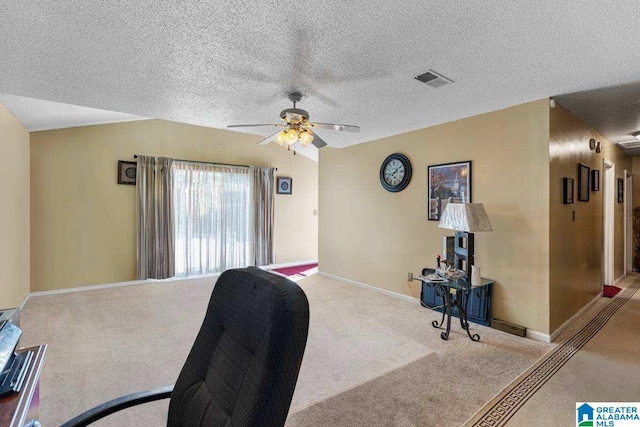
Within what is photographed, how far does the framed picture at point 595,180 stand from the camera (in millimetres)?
3816

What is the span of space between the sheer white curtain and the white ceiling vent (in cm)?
416

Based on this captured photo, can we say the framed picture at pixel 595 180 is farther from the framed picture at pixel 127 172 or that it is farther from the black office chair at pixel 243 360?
the framed picture at pixel 127 172

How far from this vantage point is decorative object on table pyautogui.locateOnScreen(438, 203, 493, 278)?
8.95 ft

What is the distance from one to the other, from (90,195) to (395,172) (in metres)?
4.60

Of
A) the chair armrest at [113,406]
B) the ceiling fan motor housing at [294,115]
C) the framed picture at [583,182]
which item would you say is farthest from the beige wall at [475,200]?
the chair armrest at [113,406]

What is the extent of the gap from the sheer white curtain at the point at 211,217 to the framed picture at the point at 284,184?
71 centimetres

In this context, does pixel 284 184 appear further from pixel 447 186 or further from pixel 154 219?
pixel 447 186

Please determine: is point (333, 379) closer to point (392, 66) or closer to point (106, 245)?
point (392, 66)

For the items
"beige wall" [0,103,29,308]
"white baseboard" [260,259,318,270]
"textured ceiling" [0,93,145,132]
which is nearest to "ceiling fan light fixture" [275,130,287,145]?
"textured ceiling" [0,93,145,132]

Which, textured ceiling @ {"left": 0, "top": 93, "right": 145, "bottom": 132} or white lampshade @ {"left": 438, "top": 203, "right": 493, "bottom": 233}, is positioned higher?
textured ceiling @ {"left": 0, "top": 93, "right": 145, "bottom": 132}

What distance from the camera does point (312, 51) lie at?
207 cm

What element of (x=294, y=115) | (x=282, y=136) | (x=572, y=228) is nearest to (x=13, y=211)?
(x=282, y=136)

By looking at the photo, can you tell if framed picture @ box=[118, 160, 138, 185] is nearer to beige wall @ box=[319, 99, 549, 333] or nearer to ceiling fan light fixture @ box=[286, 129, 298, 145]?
beige wall @ box=[319, 99, 549, 333]

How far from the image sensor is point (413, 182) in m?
4.10
